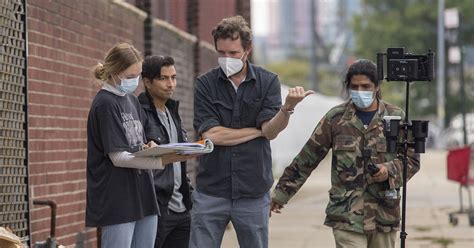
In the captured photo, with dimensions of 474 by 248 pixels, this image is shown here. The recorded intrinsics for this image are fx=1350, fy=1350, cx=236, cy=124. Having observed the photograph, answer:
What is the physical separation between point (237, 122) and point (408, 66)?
4.34 ft

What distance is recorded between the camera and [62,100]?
11.4m

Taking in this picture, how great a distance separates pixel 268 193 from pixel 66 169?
12.5 ft

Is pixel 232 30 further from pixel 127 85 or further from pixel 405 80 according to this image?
pixel 405 80

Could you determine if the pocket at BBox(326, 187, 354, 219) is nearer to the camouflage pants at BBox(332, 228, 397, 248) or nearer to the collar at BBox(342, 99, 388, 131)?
the camouflage pants at BBox(332, 228, 397, 248)

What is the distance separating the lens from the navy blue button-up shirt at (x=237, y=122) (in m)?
7.95

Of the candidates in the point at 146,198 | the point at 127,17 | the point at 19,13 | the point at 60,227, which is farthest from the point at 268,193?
the point at 127,17

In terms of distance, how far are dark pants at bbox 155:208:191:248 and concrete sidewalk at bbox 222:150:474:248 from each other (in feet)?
18.7

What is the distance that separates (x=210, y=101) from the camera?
8.08 meters

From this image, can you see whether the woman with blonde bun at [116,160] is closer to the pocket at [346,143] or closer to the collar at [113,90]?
the collar at [113,90]

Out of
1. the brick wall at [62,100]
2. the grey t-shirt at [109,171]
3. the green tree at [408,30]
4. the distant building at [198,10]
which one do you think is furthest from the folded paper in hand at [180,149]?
the green tree at [408,30]

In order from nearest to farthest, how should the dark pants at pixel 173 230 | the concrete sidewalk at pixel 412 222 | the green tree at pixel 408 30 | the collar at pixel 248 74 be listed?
the collar at pixel 248 74 → the dark pants at pixel 173 230 → the concrete sidewalk at pixel 412 222 → the green tree at pixel 408 30

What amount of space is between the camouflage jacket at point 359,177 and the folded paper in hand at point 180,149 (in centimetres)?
127

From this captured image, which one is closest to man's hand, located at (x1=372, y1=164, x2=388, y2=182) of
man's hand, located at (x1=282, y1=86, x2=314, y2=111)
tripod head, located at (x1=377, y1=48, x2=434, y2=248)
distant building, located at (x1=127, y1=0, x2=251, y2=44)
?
tripod head, located at (x1=377, y1=48, x2=434, y2=248)

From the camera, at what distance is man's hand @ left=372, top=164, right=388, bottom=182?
8.20m
